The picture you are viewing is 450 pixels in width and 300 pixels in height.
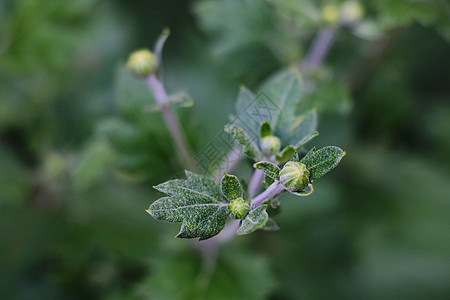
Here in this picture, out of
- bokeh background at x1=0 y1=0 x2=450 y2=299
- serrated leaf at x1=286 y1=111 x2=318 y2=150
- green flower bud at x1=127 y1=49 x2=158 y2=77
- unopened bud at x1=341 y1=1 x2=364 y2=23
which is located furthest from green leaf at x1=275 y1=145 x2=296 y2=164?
unopened bud at x1=341 y1=1 x2=364 y2=23

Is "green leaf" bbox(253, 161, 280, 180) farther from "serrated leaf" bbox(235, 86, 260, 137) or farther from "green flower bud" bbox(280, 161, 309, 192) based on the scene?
"serrated leaf" bbox(235, 86, 260, 137)

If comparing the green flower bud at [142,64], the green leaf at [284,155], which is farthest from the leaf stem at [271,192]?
the green flower bud at [142,64]

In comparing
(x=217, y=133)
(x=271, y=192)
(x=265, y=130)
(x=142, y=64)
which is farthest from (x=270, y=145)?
(x=217, y=133)

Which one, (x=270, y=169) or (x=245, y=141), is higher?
(x=245, y=141)

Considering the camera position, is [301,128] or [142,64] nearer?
[301,128]

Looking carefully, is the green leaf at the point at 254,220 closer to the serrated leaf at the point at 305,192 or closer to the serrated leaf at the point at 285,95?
the serrated leaf at the point at 305,192

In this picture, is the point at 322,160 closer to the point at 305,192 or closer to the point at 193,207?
the point at 305,192

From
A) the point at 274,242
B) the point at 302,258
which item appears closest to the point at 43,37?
the point at 274,242
